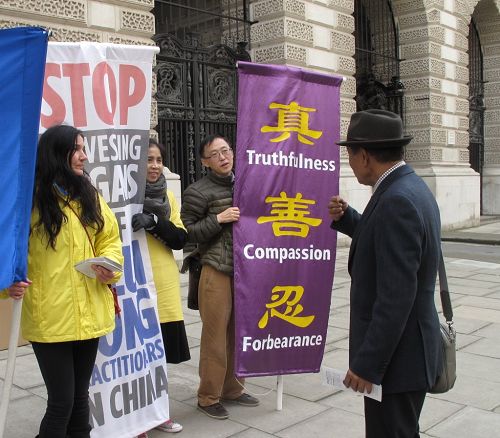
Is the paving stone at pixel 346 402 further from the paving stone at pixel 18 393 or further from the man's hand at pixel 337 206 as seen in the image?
the paving stone at pixel 18 393

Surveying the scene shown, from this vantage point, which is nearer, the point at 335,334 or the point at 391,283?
the point at 391,283

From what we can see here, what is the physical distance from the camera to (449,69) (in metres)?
14.6

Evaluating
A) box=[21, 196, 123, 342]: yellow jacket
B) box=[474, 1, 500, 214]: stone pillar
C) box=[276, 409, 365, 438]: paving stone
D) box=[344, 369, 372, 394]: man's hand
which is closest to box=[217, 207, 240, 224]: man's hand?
box=[21, 196, 123, 342]: yellow jacket

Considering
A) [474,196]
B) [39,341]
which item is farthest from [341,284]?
[474,196]

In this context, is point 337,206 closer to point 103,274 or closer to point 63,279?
point 103,274

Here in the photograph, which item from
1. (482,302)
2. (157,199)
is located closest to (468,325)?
(482,302)

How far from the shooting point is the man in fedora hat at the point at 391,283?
80.7 inches

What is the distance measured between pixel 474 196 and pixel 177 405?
13004mm

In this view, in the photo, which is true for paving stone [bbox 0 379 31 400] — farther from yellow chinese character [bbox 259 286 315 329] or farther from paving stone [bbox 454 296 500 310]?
paving stone [bbox 454 296 500 310]

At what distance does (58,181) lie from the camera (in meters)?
2.70

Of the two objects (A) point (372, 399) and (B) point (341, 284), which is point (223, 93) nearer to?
(B) point (341, 284)

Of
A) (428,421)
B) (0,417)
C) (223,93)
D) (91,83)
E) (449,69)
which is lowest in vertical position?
(428,421)

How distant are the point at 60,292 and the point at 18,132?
0.71 meters

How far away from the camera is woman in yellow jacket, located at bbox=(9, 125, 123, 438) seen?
262 centimetres
